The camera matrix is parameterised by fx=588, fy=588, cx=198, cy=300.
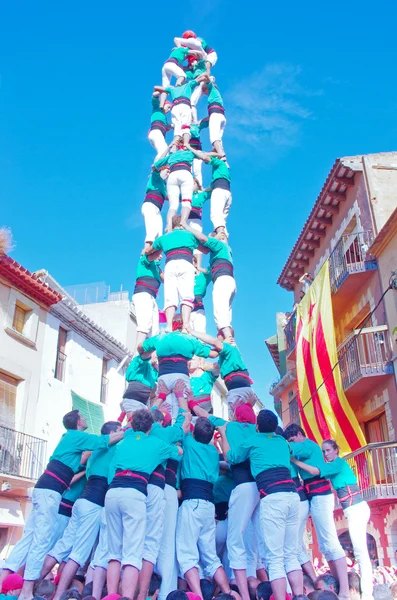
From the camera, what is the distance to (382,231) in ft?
50.2

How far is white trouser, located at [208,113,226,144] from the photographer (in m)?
11.4

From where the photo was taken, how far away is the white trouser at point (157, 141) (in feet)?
37.0

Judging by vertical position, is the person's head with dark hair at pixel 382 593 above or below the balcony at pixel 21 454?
below

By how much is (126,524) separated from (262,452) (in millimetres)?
1447

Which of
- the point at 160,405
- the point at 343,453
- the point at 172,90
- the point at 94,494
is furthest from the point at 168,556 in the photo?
the point at 343,453

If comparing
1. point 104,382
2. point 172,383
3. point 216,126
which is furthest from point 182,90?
point 104,382

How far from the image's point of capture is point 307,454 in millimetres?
6426

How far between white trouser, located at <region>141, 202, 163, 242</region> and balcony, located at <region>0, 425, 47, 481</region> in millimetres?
7349

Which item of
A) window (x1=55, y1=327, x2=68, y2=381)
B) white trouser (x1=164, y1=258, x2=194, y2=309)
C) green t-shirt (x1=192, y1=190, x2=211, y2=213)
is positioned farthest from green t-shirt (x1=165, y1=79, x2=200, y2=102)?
window (x1=55, y1=327, x2=68, y2=381)

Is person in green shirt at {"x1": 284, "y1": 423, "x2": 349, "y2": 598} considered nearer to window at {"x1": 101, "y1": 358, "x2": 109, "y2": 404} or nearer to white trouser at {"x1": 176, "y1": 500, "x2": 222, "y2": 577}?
white trouser at {"x1": 176, "y1": 500, "x2": 222, "y2": 577}

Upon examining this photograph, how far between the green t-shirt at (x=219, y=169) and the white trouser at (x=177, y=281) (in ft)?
7.92

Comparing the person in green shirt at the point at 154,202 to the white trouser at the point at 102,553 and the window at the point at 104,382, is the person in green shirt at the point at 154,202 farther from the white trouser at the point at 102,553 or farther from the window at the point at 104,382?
the window at the point at 104,382

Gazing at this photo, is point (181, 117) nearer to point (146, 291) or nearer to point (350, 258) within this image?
point (146, 291)

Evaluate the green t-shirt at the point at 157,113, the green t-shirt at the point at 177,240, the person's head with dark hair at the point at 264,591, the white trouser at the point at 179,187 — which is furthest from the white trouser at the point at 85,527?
the green t-shirt at the point at 157,113
